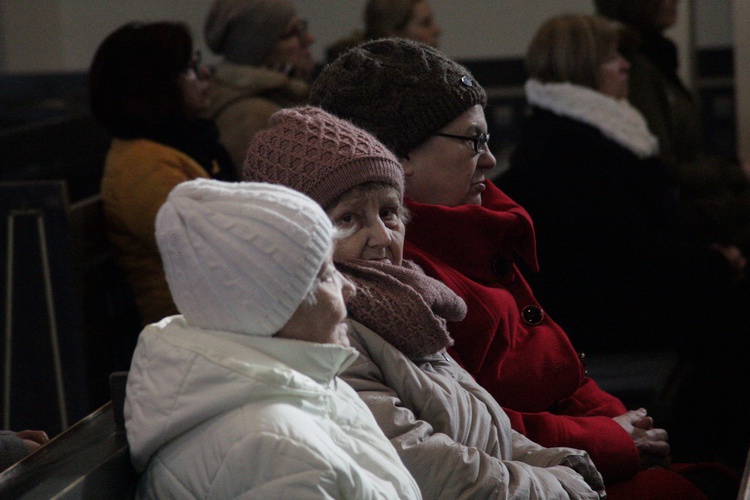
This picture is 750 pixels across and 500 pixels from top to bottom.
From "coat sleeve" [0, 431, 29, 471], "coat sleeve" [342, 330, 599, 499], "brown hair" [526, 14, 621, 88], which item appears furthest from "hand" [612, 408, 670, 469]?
"brown hair" [526, 14, 621, 88]

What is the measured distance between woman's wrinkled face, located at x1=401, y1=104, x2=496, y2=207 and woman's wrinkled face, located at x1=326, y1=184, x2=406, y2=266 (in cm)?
33

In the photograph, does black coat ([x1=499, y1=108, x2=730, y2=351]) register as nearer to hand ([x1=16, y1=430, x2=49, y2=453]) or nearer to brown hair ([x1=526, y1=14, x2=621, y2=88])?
brown hair ([x1=526, y1=14, x2=621, y2=88])

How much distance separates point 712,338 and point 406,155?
171cm

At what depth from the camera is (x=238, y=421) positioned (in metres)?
1.12

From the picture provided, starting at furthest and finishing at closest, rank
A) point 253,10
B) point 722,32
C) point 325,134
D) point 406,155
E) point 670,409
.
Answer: point 722,32 < point 253,10 < point 670,409 < point 406,155 < point 325,134

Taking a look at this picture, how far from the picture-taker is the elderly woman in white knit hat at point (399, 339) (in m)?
1.44

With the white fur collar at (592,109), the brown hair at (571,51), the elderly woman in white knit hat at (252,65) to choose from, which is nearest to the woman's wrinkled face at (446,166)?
the white fur collar at (592,109)

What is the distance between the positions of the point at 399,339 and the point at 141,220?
163cm

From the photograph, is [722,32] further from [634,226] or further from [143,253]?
[143,253]

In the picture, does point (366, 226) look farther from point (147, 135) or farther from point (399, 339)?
point (147, 135)

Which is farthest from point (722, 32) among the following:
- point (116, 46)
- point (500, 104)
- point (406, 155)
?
point (406, 155)

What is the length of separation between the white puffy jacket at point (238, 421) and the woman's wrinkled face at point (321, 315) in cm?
3

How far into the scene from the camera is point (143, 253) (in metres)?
2.97

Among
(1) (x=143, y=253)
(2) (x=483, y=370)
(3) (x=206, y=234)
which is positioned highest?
(3) (x=206, y=234)
